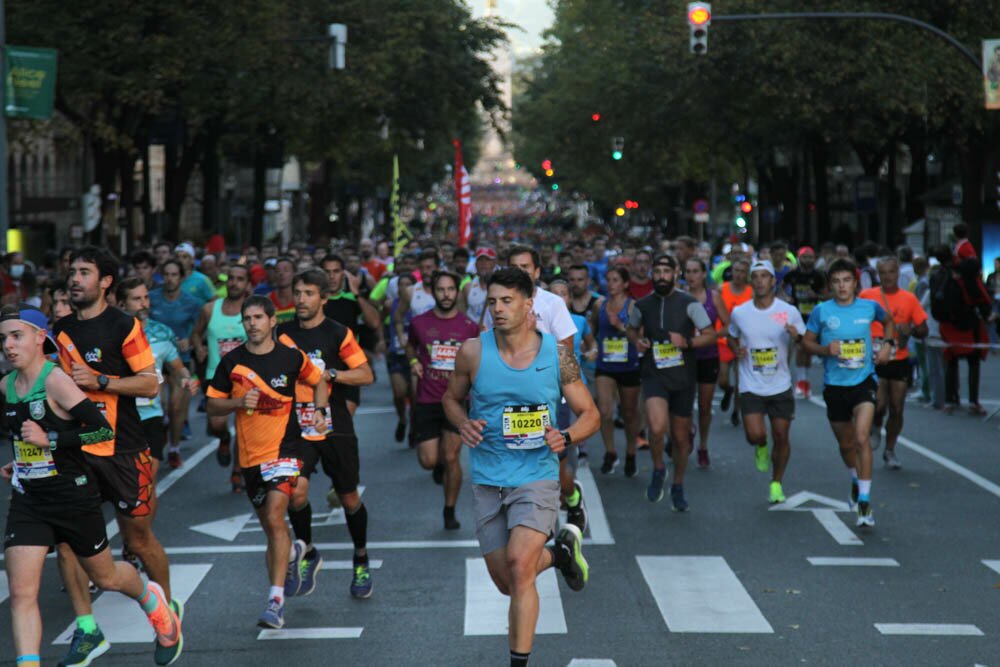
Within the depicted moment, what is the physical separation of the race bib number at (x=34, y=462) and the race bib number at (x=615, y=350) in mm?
7687

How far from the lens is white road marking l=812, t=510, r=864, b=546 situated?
11320 mm

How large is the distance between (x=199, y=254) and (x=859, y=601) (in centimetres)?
2313

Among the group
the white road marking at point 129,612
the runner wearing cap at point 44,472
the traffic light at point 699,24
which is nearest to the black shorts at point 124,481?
the runner wearing cap at point 44,472

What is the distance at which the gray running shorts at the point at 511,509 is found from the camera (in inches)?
295

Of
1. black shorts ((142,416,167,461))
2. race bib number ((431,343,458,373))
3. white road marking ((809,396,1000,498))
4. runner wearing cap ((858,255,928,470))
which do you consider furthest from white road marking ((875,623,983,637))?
runner wearing cap ((858,255,928,470))

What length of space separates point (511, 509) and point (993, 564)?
415 cm

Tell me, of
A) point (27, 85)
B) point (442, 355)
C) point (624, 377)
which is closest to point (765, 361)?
point (624, 377)

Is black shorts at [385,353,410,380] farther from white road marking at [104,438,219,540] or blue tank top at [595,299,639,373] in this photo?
blue tank top at [595,299,639,373]

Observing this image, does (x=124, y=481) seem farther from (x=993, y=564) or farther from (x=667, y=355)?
(x=667, y=355)

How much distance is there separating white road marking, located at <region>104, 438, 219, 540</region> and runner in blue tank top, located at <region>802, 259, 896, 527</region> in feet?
16.1

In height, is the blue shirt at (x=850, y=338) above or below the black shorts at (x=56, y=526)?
above

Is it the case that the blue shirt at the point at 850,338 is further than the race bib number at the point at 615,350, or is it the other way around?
the race bib number at the point at 615,350

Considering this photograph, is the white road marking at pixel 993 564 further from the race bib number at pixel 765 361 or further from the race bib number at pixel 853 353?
the race bib number at pixel 765 361

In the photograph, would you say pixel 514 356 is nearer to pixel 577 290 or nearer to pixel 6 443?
pixel 577 290
